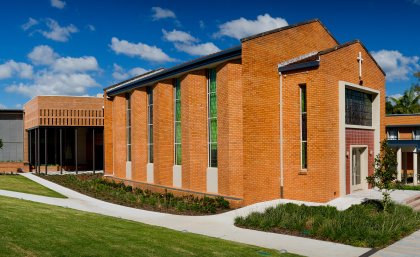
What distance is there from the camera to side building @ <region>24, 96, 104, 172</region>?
130ft

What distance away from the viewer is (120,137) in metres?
32.6

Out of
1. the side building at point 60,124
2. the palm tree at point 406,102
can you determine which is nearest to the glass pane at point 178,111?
the side building at point 60,124

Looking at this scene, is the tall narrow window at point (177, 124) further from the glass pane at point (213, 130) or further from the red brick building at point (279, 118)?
the glass pane at point (213, 130)

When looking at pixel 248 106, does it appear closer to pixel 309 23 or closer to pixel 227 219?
pixel 227 219

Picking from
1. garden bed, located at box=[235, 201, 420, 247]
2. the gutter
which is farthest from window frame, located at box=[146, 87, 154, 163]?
garden bed, located at box=[235, 201, 420, 247]

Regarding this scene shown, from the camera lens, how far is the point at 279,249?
481 inches

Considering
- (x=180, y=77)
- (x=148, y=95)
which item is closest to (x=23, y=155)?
(x=148, y=95)

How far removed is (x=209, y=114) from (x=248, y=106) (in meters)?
3.49

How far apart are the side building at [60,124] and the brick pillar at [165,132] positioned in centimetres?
1493

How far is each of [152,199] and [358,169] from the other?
10805 millimetres

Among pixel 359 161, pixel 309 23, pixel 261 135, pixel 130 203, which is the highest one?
pixel 309 23

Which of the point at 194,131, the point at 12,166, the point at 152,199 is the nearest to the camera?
the point at 152,199

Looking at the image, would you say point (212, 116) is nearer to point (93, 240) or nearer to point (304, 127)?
point (304, 127)

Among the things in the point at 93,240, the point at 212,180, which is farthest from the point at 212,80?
the point at 93,240
